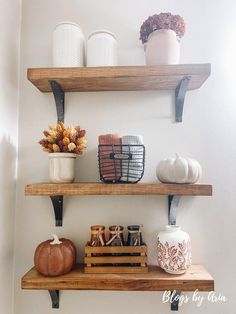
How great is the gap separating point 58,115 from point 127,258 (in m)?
0.61

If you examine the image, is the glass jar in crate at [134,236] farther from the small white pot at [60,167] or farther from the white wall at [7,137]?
the white wall at [7,137]

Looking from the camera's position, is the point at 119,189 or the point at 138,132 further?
the point at 138,132

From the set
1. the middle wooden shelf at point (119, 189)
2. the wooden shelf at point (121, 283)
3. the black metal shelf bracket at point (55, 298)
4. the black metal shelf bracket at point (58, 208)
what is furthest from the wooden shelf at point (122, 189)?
the black metal shelf bracket at point (55, 298)

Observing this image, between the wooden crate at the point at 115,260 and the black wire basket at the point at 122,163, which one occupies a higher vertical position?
the black wire basket at the point at 122,163

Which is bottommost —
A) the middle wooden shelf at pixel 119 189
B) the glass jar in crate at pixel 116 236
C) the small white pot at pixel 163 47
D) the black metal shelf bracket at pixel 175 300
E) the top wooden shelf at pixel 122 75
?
the black metal shelf bracket at pixel 175 300

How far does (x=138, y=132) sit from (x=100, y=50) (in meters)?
0.34

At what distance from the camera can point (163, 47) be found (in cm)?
93

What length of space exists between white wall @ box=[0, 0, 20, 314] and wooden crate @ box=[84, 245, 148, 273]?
0.32 m

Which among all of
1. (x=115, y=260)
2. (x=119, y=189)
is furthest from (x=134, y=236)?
(x=119, y=189)

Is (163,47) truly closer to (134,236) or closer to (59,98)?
(59,98)

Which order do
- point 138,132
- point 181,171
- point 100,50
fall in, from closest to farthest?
point 181,171
point 100,50
point 138,132

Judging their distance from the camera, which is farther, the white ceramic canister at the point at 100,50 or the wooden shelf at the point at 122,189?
the white ceramic canister at the point at 100,50

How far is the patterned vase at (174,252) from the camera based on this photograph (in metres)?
0.90

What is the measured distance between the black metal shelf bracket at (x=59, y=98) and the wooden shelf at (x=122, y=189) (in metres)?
0.32
